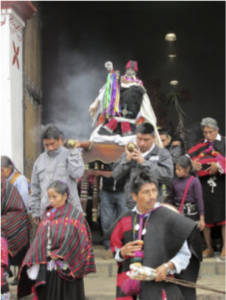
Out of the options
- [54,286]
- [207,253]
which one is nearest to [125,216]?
[54,286]

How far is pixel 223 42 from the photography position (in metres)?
11.1

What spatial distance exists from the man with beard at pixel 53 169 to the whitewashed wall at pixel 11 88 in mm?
1563

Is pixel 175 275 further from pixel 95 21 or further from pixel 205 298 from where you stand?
Result: pixel 95 21

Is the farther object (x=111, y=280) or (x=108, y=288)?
(x=111, y=280)

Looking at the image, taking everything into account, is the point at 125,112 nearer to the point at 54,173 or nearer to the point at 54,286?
the point at 54,173

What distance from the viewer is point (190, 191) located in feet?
21.0

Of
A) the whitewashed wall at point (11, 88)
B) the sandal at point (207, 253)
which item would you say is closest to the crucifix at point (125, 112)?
the whitewashed wall at point (11, 88)

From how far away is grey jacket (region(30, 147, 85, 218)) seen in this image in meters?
5.61

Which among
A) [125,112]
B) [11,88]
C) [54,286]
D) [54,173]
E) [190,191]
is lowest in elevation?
[54,286]

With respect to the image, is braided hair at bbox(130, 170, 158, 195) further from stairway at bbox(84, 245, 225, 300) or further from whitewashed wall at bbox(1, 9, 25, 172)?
whitewashed wall at bbox(1, 9, 25, 172)

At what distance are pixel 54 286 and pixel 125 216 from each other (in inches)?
55.2

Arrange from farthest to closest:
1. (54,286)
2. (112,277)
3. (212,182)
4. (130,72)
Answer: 1. (130,72)
2. (212,182)
3. (112,277)
4. (54,286)

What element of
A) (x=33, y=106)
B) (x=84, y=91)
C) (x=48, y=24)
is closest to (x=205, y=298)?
(x=33, y=106)

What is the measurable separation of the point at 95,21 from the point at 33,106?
2.87 m
